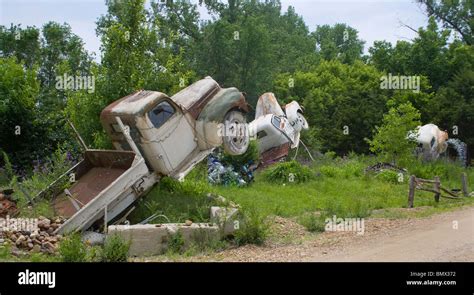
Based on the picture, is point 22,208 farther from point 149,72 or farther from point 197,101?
point 149,72

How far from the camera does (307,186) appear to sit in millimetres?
18828

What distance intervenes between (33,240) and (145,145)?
9.81 feet

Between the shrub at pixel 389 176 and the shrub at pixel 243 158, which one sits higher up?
the shrub at pixel 243 158

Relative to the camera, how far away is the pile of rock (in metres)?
9.33

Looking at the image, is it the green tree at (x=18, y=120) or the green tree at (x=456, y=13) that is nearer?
the green tree at (x=18, y=120)

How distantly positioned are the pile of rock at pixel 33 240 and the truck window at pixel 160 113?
2.93 m

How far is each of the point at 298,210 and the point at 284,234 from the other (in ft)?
9.45

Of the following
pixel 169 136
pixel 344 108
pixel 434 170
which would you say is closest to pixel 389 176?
pixel 434 170

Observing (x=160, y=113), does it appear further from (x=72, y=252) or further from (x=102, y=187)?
(x=72, y=252)

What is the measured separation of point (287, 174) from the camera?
1964 cm

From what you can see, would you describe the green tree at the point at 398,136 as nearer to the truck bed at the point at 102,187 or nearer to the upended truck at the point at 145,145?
the upended truck at the point at 145,145

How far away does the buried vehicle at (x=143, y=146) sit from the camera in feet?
35.9

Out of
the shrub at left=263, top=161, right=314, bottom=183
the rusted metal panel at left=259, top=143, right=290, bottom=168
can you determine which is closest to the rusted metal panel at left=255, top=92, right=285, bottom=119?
the rusted metal panel at left=259, top=143, right=290, bottom=168

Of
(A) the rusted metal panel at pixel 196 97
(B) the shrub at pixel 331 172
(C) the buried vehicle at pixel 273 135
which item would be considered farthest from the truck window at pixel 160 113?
(C) the buried vehicle at pixel 273 135
